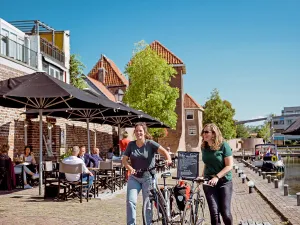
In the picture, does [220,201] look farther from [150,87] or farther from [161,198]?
[150,87]

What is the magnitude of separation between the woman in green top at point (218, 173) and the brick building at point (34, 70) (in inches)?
558

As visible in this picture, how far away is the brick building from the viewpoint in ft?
64.6

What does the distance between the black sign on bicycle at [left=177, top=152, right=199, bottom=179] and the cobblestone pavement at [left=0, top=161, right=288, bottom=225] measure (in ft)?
3.18

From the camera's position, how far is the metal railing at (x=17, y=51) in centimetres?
2137

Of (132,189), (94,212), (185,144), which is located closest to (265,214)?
(94,212)

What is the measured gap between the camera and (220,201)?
19.8 feet

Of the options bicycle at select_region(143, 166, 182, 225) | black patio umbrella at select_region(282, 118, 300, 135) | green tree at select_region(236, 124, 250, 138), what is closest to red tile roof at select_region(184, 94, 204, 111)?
black patio umbrella at select_region(282, 118, 300, 135)

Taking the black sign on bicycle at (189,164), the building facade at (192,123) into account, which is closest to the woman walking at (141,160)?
the black sign on bicycle at (189,164)

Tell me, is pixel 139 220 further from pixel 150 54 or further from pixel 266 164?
pixel 150 54

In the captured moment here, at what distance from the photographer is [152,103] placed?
37.2 m

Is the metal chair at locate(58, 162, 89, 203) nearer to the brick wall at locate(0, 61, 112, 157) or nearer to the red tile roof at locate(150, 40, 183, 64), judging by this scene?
the brick wall at locate(0, 61, 112, 157)

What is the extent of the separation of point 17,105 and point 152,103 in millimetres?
23109

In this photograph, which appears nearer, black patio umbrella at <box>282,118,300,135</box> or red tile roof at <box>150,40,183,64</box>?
→ black patio umbrella at <box>282,118,300,135</box>

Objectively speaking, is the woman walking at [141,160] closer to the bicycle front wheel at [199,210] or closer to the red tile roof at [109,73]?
the bicycle front wheel at [199,210]
